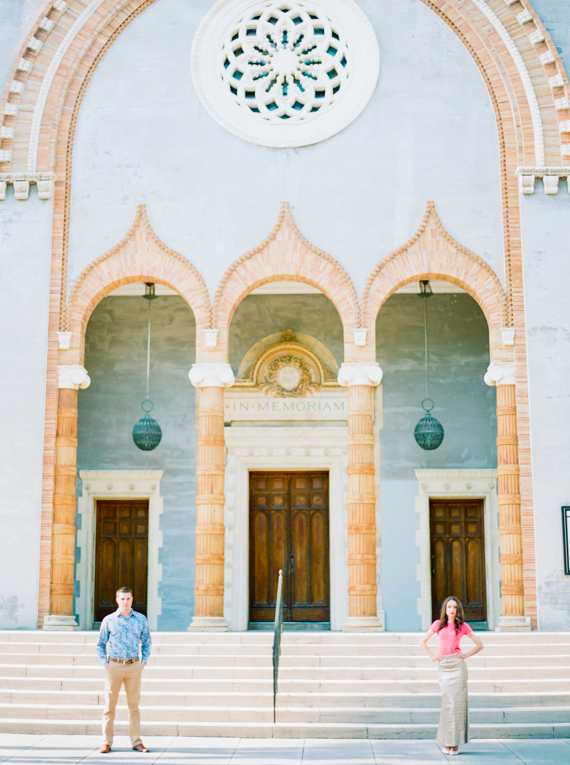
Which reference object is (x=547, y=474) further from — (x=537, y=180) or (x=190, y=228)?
(x=190, y=228)

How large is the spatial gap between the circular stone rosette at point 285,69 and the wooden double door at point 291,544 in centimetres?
543

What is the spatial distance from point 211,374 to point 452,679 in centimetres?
614

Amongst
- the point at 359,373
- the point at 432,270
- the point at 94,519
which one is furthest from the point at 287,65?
the point at 94,519

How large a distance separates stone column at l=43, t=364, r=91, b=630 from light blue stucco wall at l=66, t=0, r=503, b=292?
162 centimetres

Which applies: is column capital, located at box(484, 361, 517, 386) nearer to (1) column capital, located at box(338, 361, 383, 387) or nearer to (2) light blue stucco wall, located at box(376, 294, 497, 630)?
(1) column capital, located at box(338, 361, 383, 387)

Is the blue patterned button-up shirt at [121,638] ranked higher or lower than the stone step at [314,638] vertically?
higher

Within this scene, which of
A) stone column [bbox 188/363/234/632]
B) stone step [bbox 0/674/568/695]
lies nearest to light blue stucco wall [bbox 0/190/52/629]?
stone column [bbox 188/363/234/632]

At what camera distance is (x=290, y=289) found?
1650 cm

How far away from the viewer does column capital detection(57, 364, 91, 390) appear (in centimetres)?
1388

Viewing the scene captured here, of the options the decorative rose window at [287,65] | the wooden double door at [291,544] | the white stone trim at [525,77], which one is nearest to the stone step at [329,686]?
the wooden double door at [291,544]

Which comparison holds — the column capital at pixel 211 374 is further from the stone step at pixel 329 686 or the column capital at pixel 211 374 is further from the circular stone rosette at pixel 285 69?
the stone step at pixel 329 686

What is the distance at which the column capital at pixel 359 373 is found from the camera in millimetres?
13719

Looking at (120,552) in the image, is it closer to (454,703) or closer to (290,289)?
(290,289)

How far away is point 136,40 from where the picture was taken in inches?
586
